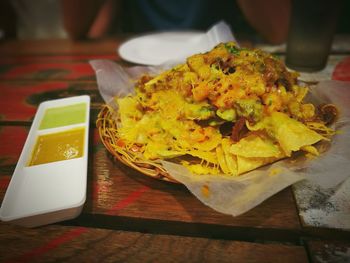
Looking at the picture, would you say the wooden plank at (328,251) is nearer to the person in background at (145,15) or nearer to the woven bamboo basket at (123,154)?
the woven bamboo basket at (123,154)

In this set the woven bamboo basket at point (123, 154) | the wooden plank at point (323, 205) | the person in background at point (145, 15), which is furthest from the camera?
the person in background at point (145, 15)

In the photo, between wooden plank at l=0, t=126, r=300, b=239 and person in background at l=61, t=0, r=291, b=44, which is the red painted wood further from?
wooden plank at l=0, t=126, r=300, b=239

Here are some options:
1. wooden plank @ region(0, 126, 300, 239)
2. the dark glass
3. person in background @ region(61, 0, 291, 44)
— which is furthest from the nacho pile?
person in background @ region(61, 0, 291, 44)

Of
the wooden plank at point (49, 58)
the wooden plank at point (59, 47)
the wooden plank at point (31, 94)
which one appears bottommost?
the wooden plank at point (31, 94)

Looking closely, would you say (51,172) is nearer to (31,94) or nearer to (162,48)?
(31,94)

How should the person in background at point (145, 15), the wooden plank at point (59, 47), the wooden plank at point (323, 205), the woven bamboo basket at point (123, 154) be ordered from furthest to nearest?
the person in background at point (145, 15)
the wooden plank at point (59, 47)
the woven bamboo basket at point (123, 154)
the wooden plank at point (323, 205)

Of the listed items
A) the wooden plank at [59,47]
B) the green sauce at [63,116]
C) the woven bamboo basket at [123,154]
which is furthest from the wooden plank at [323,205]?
the wooden plank at [59,47]
